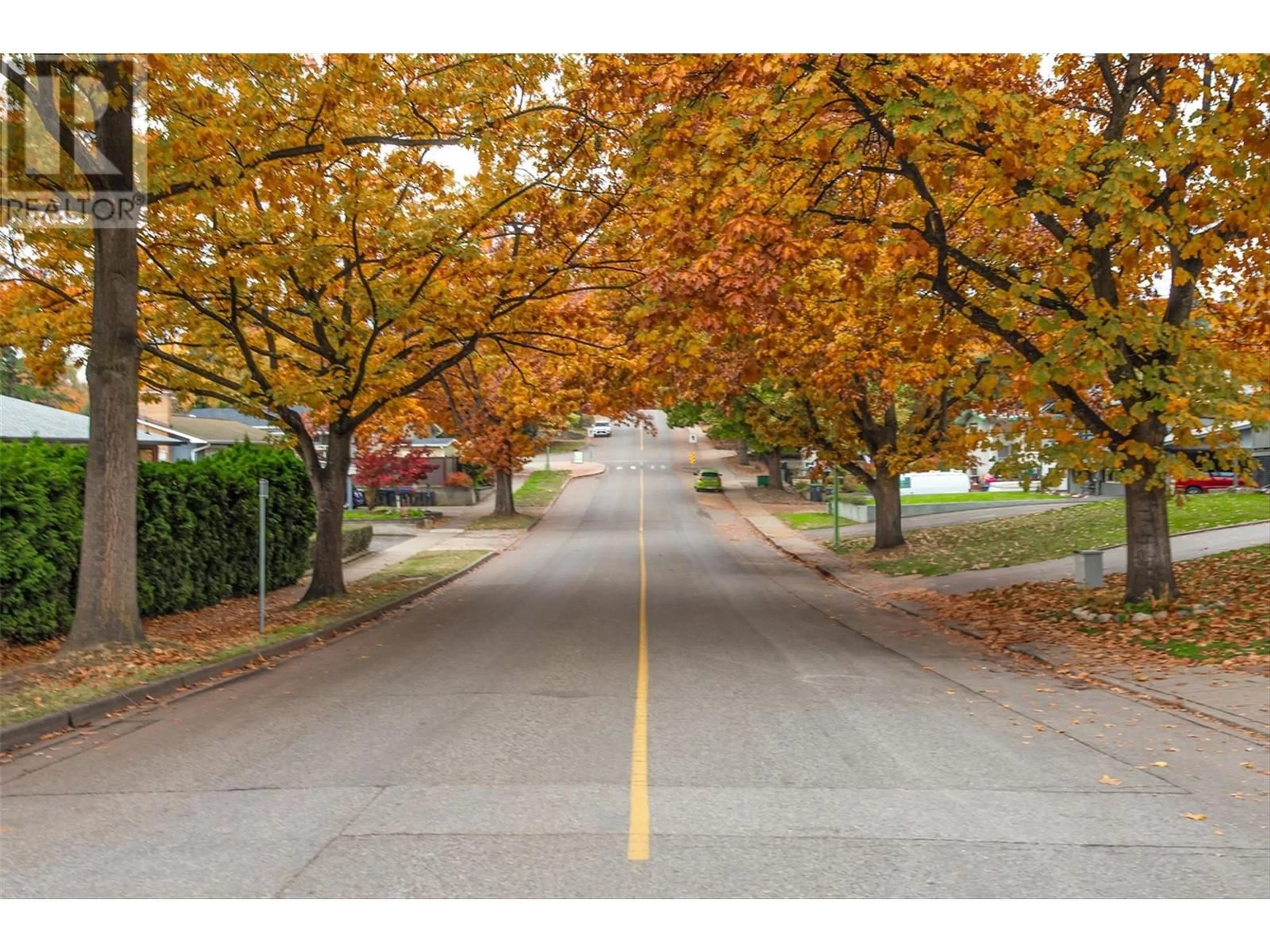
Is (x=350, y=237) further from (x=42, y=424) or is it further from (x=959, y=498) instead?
(x=959, y=498)

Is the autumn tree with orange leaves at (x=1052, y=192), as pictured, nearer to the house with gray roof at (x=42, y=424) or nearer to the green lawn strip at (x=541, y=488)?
the house with gray roof at (x=42, y=424)

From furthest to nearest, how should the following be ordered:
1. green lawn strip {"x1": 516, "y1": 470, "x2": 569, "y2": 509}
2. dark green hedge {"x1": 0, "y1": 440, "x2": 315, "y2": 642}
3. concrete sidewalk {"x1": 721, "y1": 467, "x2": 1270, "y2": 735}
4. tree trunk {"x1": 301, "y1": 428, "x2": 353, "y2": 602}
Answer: green lawn strip {"x1": 516, "y1": 470, "x2": 569, "y2": 509}
tree trunk {"x1": 301, "y1": 428, "x2": 353, "y2": 602}
dark green hedge {"x1": 0, "y1": 440, "x2": 315, "y2": 642}
concrete sidewalk {"x1": 721, "y1": 467, "x2": 1270, "y2": 735}

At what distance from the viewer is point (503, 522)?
4478cm

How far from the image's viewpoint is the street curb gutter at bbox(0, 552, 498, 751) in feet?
29.3

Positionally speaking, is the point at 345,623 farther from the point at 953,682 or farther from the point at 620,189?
the point at 953,682

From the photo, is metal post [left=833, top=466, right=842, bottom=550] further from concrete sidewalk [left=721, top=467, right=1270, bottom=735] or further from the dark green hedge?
the dark green hedge

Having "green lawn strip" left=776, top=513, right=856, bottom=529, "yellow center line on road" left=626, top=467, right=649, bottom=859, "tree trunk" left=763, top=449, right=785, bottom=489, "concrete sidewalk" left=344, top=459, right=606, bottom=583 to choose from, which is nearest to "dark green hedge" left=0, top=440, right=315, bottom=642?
"concrete sidewalk" left=344, top=459, right=606, bottom=583

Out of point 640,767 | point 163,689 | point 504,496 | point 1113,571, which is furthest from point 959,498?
point 640,767

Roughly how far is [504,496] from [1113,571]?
1210 inches

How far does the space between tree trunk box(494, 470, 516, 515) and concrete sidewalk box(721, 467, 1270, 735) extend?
1031cm

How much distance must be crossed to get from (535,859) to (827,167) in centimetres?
1196

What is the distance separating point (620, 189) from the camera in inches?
641

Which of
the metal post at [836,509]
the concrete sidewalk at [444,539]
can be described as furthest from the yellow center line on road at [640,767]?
the metal post at [836,509]

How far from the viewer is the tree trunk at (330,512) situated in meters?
19.8
